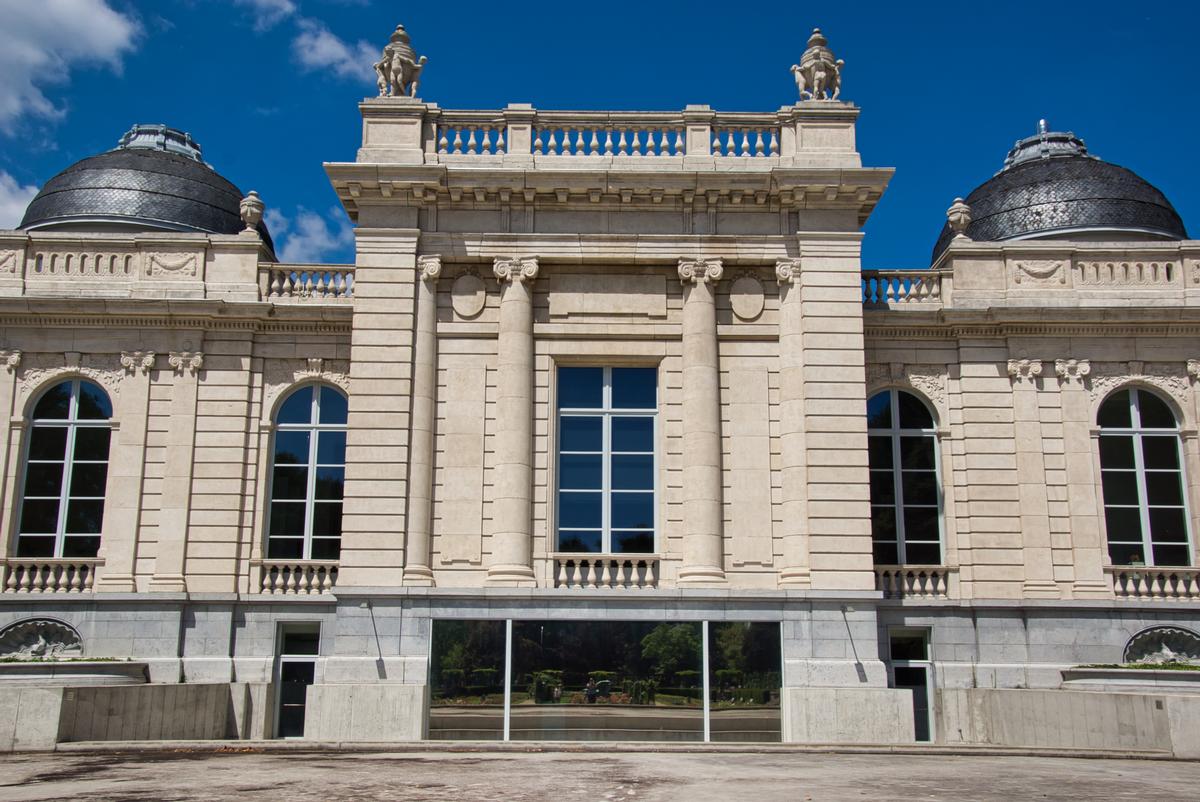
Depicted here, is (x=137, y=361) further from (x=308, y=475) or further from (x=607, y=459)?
(x=607, y=459)

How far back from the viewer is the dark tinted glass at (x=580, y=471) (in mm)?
22281

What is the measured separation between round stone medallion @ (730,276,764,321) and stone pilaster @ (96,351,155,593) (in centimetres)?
1229

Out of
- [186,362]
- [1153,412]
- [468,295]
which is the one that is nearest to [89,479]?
[186,362]

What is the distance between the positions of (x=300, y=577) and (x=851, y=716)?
1125 centimetres

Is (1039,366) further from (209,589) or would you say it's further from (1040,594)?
(209,589)

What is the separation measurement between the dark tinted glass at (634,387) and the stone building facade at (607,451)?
0.07 m

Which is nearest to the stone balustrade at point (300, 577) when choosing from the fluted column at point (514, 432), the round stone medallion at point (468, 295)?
the fluted column at point (514, 432)

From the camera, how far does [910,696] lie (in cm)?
2052

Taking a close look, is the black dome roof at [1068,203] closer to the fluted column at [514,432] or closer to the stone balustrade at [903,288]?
the stone balustrade at [903,288]

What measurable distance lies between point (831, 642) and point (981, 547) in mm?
4722

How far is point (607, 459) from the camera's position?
73.3 feet

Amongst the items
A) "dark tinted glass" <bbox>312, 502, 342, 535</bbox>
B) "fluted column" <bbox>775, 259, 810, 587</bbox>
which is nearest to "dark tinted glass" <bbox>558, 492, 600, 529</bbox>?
"fluted column" <bbox>775, 259, 810, 587</bbox>

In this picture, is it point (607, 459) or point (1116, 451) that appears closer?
point (607, 459)

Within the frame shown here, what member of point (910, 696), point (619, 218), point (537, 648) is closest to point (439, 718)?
point (537, 648)
